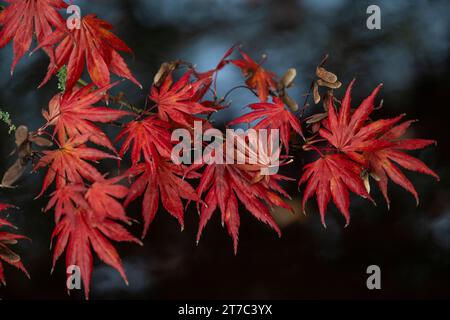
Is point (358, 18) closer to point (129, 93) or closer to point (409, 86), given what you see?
point (409, 86)

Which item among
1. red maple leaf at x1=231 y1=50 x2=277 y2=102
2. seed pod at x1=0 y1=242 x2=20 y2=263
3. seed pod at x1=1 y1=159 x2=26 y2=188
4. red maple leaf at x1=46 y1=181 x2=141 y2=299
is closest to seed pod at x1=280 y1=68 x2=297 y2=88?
red maple leaf at x1=231 y1=50 x2=277 y2=102

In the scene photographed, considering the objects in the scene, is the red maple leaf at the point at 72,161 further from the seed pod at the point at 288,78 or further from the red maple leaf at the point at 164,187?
the seed pod at the point at 288,78

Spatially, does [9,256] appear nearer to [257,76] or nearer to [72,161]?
[72,161]

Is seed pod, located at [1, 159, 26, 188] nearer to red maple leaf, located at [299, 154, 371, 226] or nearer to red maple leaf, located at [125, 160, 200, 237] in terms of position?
red maple leaf, located at [125, 160, 200, 237]

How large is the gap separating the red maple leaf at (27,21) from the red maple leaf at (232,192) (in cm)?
33

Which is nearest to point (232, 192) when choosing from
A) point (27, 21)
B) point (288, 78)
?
point (288, 78)

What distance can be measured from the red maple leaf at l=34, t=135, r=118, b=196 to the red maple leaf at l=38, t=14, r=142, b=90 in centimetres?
9

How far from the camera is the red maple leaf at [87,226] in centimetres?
70

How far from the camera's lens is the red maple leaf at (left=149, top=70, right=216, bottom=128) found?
77 centimetres

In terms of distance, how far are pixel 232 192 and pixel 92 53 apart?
318 millimetres

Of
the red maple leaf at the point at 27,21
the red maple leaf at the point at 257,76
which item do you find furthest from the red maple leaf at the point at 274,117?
the red maple leaf at the point at 27,21

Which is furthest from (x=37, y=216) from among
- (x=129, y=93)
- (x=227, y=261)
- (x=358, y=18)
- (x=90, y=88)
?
(x=358, y=18)

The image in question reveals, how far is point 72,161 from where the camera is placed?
2.44 feet

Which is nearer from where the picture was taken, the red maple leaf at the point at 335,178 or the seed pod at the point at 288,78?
the seed pod at the point at 288,78
